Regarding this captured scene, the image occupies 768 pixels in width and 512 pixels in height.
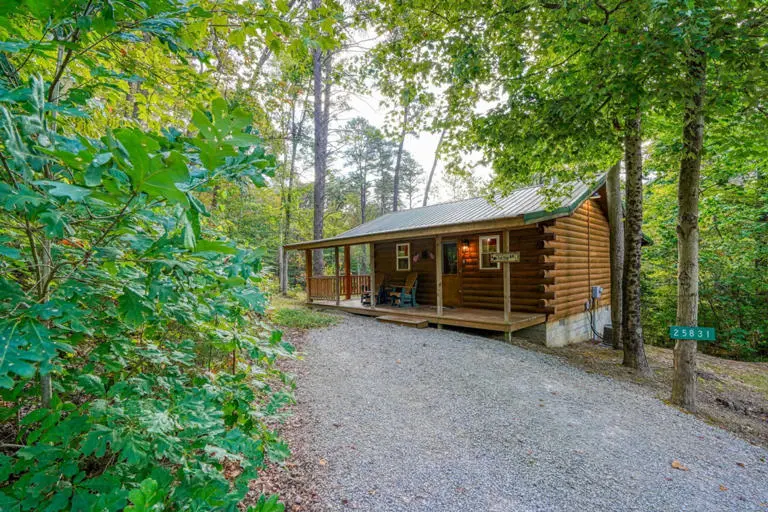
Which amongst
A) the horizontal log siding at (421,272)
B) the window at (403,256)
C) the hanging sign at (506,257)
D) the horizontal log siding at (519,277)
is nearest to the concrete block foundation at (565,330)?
the horizontal log siding at (519,277)

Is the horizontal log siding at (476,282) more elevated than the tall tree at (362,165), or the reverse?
the tall tree at (362,165)

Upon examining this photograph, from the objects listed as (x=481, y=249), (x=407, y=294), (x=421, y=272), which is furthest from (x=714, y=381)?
(x=421, y=272)

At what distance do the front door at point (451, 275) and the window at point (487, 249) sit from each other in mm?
832

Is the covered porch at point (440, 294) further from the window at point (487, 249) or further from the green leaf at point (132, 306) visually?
the green leaf at point (132, 306)

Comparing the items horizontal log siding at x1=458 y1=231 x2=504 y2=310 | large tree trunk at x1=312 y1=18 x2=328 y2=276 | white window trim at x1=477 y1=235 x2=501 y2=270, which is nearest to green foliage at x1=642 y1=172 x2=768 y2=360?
white window trim at x1=477 y1=235 x2=501 y2=270

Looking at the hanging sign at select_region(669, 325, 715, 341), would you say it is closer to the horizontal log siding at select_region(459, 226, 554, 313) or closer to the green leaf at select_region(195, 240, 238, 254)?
the horizontal log siding at select_region(459, 226, 554, 313)

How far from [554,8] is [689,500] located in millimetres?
5535

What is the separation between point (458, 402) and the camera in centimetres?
437

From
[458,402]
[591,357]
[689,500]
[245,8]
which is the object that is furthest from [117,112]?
[591,357]

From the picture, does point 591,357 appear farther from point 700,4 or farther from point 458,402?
point 700,4

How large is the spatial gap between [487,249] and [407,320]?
3139 mm

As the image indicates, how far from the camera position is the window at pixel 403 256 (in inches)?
455

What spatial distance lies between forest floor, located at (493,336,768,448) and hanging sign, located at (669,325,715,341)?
1.09 metres

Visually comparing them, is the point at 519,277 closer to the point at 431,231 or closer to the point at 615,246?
the point at 615,246
